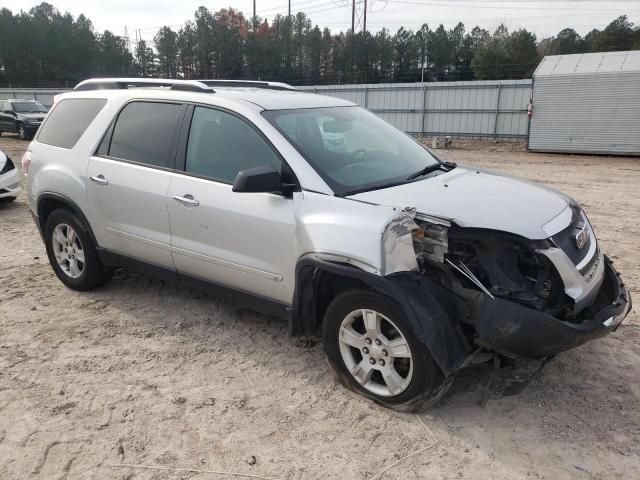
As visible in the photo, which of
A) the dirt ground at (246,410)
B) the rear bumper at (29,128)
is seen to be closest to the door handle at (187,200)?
the dirt ground at (246,410)

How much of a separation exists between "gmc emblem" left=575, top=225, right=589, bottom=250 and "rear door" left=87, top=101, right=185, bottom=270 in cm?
277

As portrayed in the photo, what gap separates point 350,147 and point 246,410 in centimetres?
191

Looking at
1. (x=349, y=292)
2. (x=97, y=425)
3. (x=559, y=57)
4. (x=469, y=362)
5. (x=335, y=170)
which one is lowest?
(x=97, y=425)

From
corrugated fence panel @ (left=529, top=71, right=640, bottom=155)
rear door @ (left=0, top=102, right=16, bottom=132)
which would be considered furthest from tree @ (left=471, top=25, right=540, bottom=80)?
rear door @ (left=0, top=102, right=16, bottom=132)

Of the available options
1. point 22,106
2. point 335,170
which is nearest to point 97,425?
point 335,170

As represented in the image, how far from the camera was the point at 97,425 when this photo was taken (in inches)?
120

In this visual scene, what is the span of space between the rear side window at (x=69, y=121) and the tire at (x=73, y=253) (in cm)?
66

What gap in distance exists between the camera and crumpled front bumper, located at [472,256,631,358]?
2.73 metres

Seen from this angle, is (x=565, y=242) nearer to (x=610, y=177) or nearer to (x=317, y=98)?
(x=317, y=98)

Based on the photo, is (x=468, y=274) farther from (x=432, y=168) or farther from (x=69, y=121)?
(x=69, y=121)

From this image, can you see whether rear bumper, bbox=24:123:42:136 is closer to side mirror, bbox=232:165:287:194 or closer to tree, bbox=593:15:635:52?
side mirror, bbox=232:165:287:194

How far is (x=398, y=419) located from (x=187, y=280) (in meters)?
1.90

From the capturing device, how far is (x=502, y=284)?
2.88 metres

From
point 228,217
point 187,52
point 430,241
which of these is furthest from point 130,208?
point 187,52
